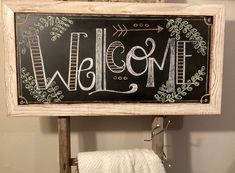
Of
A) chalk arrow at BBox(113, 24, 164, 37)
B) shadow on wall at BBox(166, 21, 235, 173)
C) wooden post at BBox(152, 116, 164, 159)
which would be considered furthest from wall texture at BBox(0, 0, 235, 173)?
chalk arrow at BBox(113, 24, 164, 37)

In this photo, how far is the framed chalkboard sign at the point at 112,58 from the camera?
0.74 meters

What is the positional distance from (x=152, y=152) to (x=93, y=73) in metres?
0.28

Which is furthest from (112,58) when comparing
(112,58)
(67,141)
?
(67,141)

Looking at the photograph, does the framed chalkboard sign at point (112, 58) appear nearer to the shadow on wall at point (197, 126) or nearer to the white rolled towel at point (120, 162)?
the white rolled towel at point (120, 162)

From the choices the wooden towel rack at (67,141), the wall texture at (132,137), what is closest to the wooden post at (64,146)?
the wooden towel rack at (67,141)

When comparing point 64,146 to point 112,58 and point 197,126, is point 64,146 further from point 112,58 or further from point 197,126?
point 197,126

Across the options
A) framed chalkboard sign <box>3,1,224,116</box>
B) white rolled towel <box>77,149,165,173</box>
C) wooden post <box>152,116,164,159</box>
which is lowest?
white rolled towel <box>77,149,165,173</box>

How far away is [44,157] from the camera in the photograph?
3.16 ft

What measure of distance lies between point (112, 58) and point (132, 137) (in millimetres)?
338

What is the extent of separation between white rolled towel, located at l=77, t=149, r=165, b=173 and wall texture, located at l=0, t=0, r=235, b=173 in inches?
7.2

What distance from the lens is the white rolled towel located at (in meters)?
0.76

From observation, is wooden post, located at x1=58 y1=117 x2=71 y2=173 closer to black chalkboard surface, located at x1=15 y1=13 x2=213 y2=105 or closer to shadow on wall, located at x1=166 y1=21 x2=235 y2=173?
black chalkboard surface, located at x1=15 y1=13 x2=213 y2=105

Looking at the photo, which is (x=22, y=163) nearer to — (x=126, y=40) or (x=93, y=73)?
(x=93, y=73)

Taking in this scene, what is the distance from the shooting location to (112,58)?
77 cm
